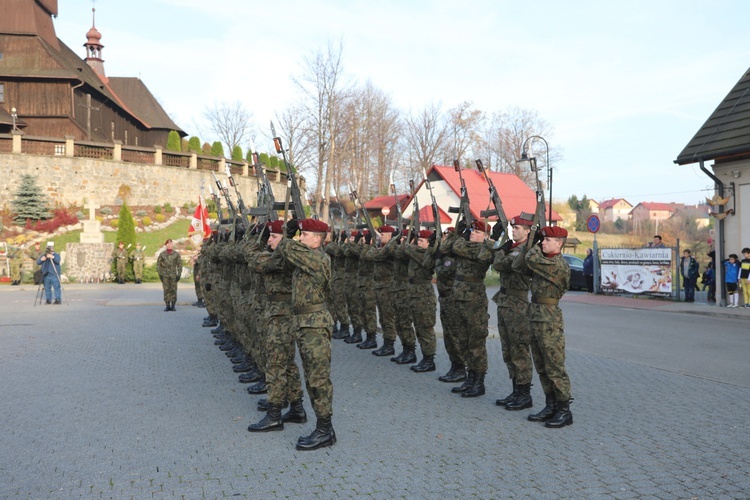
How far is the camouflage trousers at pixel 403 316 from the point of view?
8.84 metres

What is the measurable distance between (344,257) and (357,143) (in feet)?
145

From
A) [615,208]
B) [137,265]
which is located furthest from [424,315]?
[615,208]

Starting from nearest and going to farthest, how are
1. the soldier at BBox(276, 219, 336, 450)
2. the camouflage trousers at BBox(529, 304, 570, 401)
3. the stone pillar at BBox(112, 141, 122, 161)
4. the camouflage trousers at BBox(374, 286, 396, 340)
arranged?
1. the soldier at BBox(276, 219, 336, 450)
2. the camouflage trousers at BBox(529, 304, 570, 401)
3. the camouflage trousers at BBox(374, 286, 396, 340)
4. the stone pillar at BBox(112, 141, 122, 161)

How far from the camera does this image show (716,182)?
56.9ft

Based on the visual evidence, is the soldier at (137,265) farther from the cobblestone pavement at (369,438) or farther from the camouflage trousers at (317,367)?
the camouflage trousers at (317,367)

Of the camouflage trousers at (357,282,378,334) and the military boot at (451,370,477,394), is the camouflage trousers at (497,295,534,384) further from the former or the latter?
the camouflage trousers at (357,282,378,334)

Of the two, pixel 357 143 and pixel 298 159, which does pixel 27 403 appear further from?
pixel 357 143

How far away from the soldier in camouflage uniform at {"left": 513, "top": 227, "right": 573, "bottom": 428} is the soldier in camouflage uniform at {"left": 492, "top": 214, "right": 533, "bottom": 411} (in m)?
0.32

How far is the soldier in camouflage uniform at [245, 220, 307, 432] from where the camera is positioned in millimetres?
5758

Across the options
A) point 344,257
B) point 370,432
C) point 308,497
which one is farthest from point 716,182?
point 308,497

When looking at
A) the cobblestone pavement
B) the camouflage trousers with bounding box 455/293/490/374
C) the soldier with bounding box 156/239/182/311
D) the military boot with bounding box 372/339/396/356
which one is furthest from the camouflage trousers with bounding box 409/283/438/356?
the soldier with bounding box 156/239/182/311

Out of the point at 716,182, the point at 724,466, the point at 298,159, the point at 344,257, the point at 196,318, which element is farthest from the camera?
the point at 298,159

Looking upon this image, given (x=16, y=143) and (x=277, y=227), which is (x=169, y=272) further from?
(x=16, y=143)

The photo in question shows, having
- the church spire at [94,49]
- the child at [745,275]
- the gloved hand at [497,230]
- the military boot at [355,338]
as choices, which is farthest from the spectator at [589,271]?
the church spire at [94,49]
